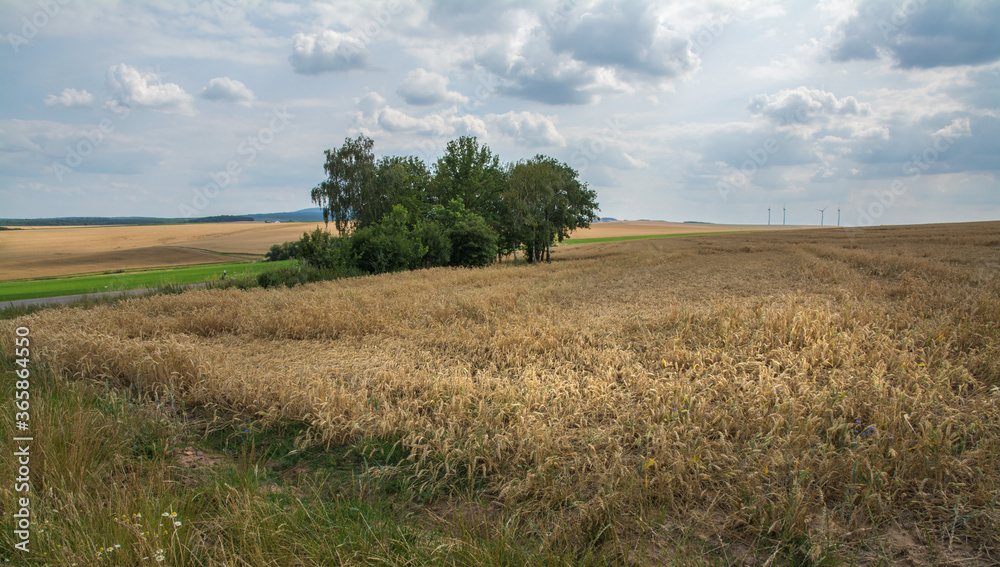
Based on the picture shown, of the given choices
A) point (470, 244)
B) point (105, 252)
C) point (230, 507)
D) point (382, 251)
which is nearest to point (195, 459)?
point (230, 507)

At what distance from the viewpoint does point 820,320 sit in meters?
7.26

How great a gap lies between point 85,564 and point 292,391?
2912 millimetres

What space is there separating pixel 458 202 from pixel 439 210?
2.22m

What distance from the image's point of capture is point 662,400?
4910 millimetres

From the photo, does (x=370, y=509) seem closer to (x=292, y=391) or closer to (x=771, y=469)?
(x=292, y=391)

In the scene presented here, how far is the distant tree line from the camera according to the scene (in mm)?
32562

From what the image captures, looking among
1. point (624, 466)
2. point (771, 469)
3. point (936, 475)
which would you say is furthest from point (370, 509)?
point (936, 475)

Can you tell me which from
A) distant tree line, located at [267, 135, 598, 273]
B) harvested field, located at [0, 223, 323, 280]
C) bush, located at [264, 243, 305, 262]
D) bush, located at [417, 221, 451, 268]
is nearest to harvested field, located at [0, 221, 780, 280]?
harvested field, located at [0, 223, 323, 280]

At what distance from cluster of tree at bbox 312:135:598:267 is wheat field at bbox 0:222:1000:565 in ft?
85.4

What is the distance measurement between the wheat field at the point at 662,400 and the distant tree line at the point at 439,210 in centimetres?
2246

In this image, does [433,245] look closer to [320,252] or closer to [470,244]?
[470,244]

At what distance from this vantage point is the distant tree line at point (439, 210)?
32.6m

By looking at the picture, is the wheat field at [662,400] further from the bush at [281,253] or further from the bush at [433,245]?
the bush at [281,253]

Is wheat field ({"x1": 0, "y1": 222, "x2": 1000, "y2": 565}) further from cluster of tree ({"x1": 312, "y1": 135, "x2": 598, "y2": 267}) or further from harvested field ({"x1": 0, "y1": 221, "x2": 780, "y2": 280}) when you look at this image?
harvested field ({"x1": 0, "y1": 221, "x2": 780, "y2": 280})
